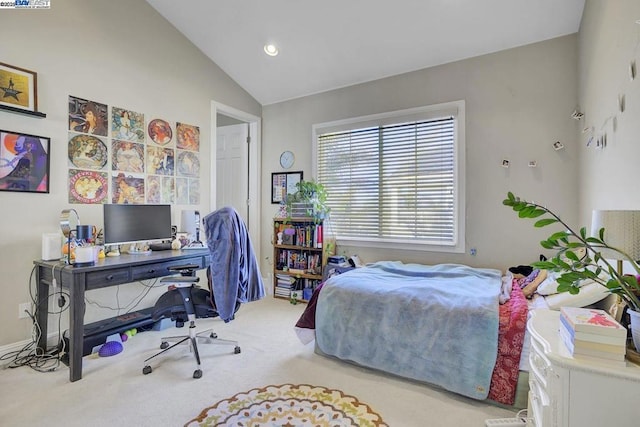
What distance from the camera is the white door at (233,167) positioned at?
15.5 feet

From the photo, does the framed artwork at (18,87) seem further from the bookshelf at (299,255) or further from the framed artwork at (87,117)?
the bookshelf at (299,255)

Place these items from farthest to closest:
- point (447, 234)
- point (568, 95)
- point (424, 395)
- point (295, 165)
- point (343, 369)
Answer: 1. point (295, 165)
2. point (447, 234)
3. point (568, 95)
4. point (343, 369)
5. point (424, 395)

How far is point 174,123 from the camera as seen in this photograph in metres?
3.65

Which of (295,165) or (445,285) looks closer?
(445,285)

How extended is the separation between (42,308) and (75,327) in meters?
0.68

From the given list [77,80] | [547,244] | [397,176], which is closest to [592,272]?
[547,244]

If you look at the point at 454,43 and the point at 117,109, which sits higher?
the point at 454,43

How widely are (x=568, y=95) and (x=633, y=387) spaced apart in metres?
2.74

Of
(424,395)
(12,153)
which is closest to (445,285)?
(424,395)

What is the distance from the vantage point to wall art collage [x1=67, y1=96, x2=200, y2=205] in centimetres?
289

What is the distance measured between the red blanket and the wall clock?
323 centimetres

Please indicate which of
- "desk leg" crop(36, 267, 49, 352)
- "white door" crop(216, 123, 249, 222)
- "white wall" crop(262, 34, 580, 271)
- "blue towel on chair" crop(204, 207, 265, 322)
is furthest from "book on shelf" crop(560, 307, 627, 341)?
"white door" crop(216, 123, 249, 222)

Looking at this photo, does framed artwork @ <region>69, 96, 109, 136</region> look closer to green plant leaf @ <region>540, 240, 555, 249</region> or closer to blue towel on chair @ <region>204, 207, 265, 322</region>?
blue towel on chair @ <region>204, 207, 265, 322</region>

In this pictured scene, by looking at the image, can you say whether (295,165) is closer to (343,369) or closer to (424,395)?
(343,369)
